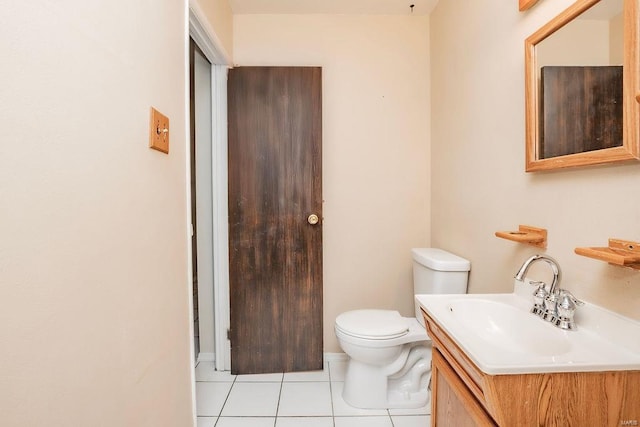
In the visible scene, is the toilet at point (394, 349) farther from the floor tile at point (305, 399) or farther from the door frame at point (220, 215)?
the door frame at point (220, 215)

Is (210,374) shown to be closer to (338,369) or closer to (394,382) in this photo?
(338,369)

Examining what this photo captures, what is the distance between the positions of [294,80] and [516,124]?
4.34 feet

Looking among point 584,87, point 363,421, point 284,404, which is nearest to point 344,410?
point 363,421

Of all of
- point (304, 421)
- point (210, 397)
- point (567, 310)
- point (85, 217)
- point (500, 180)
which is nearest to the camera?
point (85, 217)

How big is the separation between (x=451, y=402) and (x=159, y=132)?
50.3 inches

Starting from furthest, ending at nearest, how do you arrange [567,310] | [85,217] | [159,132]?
[159,132] < [567,310] < [85,217]

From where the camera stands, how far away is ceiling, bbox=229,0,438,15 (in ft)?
6.61

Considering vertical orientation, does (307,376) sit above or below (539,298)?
below

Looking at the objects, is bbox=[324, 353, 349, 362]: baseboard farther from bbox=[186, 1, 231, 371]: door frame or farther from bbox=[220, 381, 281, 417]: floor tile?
bbox=[186, 1, 231, 371]: door frame

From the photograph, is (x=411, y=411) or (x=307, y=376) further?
(x=307, y=376)

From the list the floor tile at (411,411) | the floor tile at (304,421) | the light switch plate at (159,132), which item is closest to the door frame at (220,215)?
the floor tile at (304,421)

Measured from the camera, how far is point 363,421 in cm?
162

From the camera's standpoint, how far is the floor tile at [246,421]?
1.59 meters

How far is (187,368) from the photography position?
1310mm
